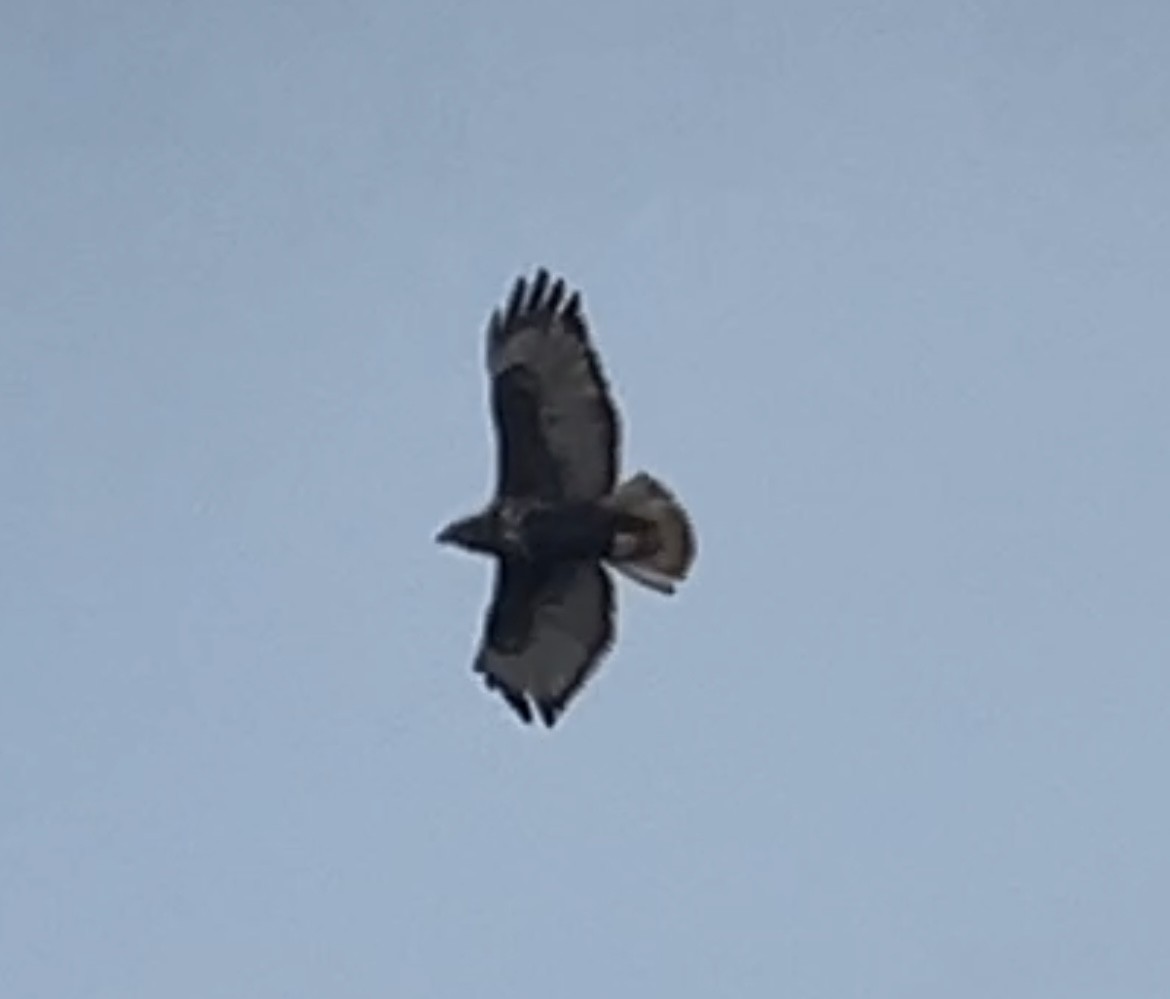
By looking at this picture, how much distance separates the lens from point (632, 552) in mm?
14914

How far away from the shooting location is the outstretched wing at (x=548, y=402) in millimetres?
15047

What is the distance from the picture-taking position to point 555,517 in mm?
15047

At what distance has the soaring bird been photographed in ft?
49.0

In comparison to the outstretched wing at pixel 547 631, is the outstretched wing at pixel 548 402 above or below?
above

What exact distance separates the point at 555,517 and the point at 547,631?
0.46 meters

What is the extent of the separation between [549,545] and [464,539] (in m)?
0.27

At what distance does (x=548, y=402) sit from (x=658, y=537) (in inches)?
21.4

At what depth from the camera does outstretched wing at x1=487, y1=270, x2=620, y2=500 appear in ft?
49.4

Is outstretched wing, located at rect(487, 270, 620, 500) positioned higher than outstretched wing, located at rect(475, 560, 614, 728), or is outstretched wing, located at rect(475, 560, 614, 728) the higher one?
outstretched wing, located at rect(487, 270, 620, 500)

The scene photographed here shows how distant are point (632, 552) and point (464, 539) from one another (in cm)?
56

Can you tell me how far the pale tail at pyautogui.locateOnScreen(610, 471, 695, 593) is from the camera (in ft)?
48.7

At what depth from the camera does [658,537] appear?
1487 cm

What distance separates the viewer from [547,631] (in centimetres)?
1538

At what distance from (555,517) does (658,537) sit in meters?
0.34
